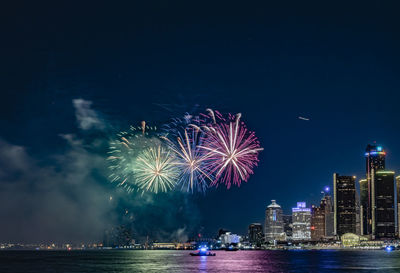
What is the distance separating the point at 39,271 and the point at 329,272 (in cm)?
6023

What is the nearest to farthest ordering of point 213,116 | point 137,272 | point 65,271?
point 213,116
point 137,272
point 65,271

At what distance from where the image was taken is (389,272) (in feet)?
328

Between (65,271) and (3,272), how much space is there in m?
13.0

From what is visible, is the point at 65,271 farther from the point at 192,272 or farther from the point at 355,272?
the point at 355,272

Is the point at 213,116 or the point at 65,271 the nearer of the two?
the point at 213,116

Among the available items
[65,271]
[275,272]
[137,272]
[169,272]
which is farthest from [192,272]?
[65,271]

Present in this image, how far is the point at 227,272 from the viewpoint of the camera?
98.6m

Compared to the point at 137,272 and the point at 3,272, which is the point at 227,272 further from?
the point at 3,272

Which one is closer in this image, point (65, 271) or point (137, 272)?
point (137, 272)

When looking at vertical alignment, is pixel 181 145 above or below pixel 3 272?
above

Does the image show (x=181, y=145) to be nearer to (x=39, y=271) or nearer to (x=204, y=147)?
(x=204, y=147)

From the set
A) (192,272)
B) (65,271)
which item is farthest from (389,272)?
(65,271)

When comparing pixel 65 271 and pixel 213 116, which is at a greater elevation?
pixel 213 116

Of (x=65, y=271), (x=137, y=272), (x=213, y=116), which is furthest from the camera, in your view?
(x=65, y=271)
